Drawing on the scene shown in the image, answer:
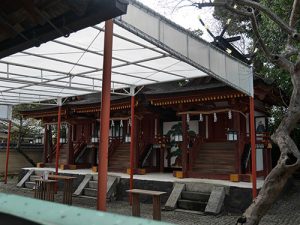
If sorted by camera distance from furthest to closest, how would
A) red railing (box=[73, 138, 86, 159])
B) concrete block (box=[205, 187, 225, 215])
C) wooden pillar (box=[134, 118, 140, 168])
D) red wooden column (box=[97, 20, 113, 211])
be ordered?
red railing (box=[73, 138, 86, 159]) → wooden pillar (box=[134, 118, 140, 168]) → concrete block (box=[205, 187, 225, 215]) → red wooden column (box=[97, 20, 113, 211])

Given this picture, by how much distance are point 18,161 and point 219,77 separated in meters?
17.5

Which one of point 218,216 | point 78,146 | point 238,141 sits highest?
point 238,141

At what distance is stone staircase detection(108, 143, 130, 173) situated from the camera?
1501cm

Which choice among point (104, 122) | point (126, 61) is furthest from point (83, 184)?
point (104, 122)

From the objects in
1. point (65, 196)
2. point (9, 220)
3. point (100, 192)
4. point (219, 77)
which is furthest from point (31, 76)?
point (9, 220)

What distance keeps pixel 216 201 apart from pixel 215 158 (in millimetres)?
3104

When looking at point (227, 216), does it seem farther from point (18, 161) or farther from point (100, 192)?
point (18, 161)

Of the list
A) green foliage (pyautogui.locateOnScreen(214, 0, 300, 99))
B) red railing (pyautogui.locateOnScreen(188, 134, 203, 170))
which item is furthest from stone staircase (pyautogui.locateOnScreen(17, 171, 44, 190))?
green foliage (pyautogui.locateOnScreen(214, 0, 300, 99))

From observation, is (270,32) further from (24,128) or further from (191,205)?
(24,128)

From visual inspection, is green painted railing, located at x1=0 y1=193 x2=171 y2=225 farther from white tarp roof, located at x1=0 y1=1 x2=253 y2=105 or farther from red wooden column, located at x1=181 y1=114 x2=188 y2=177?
red wooden column, located at x1=181 y1=114 x2=188 y2=177

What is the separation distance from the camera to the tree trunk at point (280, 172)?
19.6ft

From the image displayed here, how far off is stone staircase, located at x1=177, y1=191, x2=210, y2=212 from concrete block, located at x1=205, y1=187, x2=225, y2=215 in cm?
27

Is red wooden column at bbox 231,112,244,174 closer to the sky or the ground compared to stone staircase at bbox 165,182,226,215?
closer to the sky

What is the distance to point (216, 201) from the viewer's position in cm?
970
